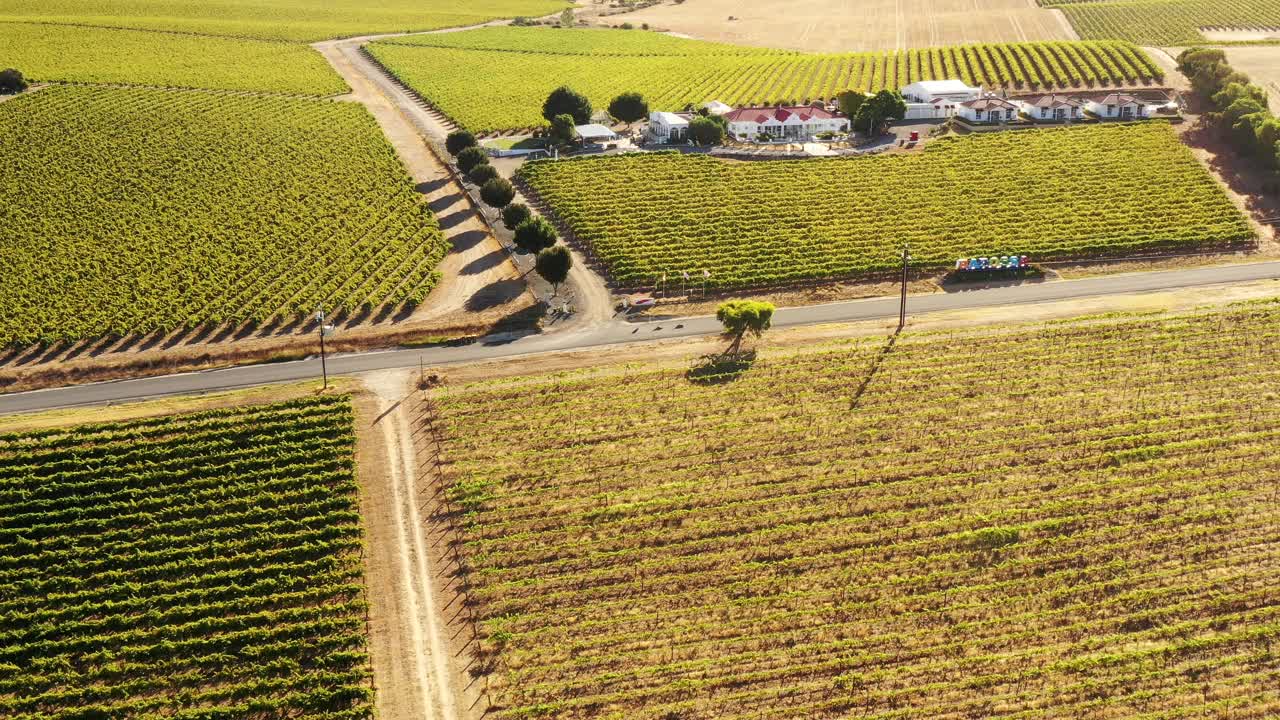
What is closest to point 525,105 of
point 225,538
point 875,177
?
point 875,177

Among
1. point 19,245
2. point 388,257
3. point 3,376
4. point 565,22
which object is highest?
point 565,22

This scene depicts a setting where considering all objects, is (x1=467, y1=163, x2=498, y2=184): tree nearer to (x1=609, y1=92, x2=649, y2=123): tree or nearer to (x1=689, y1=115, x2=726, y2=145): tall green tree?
(x1=689, y1=115, x2=726, y2=145): tall green tree

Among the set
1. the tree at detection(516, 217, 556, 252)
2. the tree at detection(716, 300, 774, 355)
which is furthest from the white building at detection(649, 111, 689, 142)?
the tree at detection(716, 300, 774, 355)

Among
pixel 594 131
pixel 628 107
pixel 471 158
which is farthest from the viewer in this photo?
pixel 628 107

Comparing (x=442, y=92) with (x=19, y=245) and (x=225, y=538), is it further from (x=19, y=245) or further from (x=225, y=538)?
(x=225, y=538)

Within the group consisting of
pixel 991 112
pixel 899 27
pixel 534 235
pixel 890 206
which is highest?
pixel 899 27

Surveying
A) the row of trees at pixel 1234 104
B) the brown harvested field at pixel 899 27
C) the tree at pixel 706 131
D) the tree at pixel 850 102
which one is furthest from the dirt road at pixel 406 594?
the brown harvested field at pixel 899 27

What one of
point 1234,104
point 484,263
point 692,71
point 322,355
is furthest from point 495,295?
point 692,71

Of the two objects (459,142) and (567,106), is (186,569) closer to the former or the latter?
(459,142)
